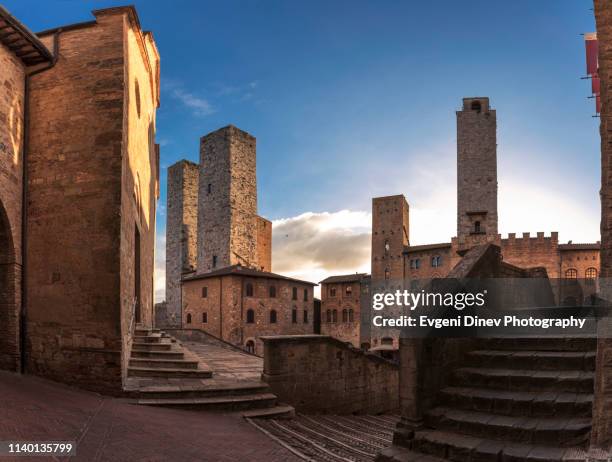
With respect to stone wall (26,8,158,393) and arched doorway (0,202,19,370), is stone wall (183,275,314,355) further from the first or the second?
arched doorway (0,202,19,370)

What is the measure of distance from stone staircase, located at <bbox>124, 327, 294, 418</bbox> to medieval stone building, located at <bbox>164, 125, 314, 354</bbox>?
2430cm

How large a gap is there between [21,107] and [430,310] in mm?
9962

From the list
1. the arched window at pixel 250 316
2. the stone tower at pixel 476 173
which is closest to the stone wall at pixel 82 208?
the arched window at pixel 250 316

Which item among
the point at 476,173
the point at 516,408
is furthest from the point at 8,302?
the point at 476,173

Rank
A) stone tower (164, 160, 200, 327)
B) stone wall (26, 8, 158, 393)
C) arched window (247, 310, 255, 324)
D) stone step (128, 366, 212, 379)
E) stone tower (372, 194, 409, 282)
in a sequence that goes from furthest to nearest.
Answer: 1. stone tower (372, 194, 409, 282)
2. stone tower (164, 160, 200, 327)
3. arched window (247, 310, 255, 324)
4. stone step (128, 366, 212, 379)
5. stone wall (26, 8, 158, 393)

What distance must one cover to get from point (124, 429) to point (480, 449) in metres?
4.64

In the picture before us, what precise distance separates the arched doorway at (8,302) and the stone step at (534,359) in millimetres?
8985

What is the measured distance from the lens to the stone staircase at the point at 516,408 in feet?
15.5

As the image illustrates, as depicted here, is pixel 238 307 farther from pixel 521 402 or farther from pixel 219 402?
pixel 521 402

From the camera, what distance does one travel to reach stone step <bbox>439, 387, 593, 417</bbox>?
16.7ft

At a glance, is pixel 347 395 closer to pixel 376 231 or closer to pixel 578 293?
pixel 578 293

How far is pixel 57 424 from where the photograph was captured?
244 inches

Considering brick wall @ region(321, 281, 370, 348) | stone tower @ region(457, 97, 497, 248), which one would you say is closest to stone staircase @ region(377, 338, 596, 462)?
stone tower @ region(457, 97, 497, 248)

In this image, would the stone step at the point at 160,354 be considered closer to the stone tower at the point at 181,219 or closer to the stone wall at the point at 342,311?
the stone tower at the point at 181,219
